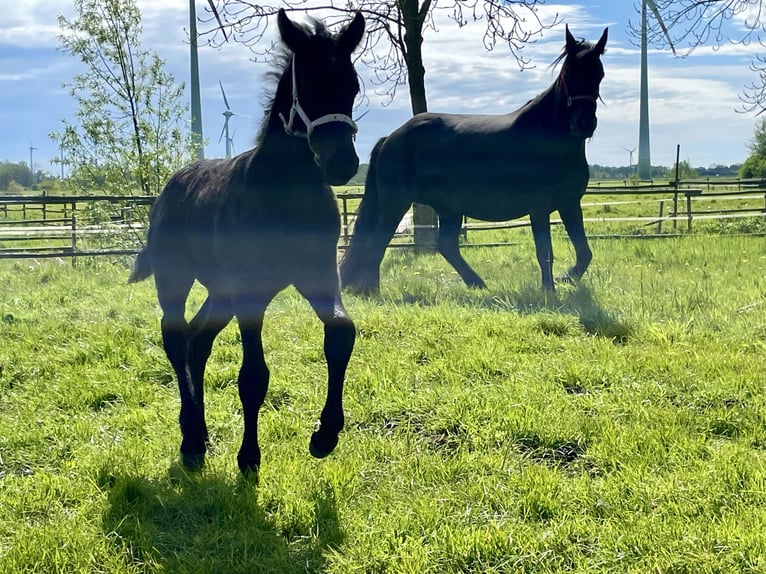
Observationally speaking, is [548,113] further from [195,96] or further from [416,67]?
[195,96]

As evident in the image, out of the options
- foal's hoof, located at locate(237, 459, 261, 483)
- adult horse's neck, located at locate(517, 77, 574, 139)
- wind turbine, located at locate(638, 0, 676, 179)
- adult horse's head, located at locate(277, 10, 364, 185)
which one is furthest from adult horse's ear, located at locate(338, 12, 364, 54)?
wind turbine, located at locate(638, 0, 676, 179)

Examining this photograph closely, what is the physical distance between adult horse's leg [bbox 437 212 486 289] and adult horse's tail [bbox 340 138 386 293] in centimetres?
94

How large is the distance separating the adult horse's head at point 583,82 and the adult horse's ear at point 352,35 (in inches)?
184

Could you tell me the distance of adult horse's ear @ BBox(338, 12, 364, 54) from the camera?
3051 mm

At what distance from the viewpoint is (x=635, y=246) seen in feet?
36.5

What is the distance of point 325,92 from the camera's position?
2943 mm

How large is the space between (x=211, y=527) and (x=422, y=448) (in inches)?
49.9

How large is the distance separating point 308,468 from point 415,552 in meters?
0.96

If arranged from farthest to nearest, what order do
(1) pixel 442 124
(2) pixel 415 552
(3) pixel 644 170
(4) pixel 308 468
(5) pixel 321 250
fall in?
(3) pixel 644 170
(1) pixel 442 124
(4) pixel 308 468
(5) pixel 321 250
(2) pixel 415 552

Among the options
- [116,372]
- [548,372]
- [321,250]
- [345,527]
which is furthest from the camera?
[116,372]

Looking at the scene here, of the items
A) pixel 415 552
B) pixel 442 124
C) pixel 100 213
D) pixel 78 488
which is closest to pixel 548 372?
pixel 415 552

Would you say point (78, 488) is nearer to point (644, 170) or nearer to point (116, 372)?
point (116, 372)

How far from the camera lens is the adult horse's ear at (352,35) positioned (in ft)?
10.0

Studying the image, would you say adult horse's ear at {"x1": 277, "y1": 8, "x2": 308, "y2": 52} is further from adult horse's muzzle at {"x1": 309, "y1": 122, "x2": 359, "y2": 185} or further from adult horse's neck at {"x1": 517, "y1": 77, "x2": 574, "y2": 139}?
adult horse's neck at {"x1": 517, "y1": 77, "x2": 574, "y2": 139}
